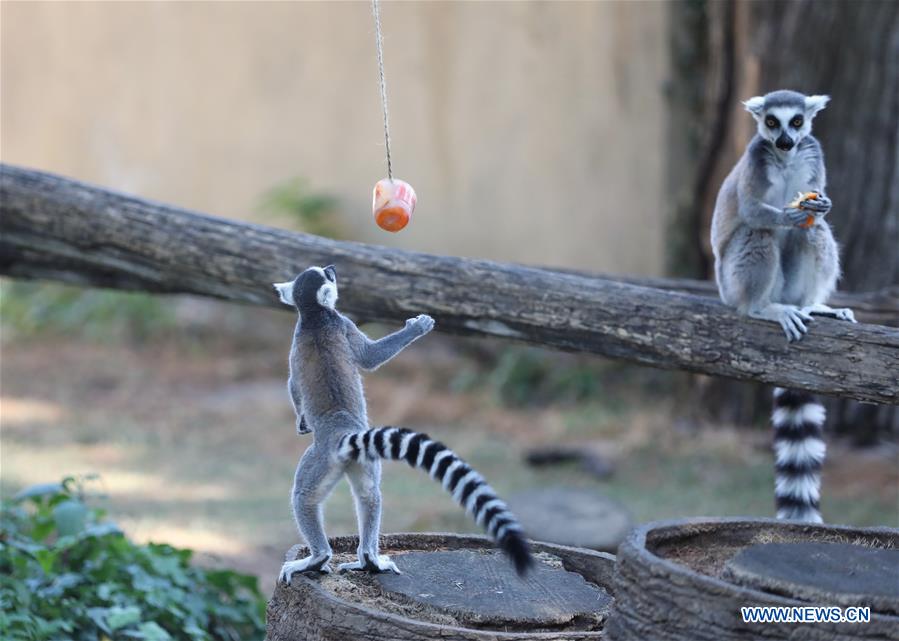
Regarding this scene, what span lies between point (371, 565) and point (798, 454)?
1685mm

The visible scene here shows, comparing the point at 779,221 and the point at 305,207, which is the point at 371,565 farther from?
the point at 305,207

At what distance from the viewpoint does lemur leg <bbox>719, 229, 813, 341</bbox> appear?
392 centimetres

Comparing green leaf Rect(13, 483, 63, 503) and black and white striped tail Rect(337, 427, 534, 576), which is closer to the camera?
black and white striped tail Rect(337, 427, 534, 576)

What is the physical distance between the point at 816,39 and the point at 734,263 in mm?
4046

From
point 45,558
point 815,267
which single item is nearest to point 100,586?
point 45,558

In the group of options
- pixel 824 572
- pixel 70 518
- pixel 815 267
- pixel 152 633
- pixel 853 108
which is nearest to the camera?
Result: pixel 824 572

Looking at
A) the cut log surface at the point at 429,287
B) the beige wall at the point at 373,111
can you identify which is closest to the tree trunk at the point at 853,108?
the beige wall at the point at 373,111

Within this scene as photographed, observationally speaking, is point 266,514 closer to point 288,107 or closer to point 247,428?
point 247,428

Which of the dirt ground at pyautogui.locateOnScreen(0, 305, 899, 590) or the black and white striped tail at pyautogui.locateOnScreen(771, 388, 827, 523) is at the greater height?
the black and white striped tail at pyautogui.locateOnScreen(771, 388, 827, 523)

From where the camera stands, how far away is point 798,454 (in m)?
3.96

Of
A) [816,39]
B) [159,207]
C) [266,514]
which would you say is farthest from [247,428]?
[816,39]

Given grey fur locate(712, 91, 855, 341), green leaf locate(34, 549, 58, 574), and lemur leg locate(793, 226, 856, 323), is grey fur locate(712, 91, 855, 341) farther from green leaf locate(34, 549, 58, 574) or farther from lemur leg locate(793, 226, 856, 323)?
green leaf locate(34, 549, 58, 574)

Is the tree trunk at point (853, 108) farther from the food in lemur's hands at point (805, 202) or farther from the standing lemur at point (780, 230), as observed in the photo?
the food in lemur's hands at point (805, 202)

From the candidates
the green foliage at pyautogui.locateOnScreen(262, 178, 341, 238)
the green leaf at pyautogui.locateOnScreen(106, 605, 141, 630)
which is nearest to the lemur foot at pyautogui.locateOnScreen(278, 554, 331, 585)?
the green leaf at pyautogui.locateOnScreen(106, 605, 141, 630)
